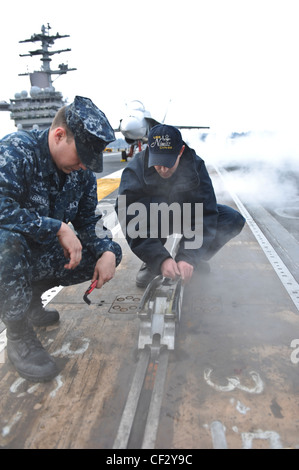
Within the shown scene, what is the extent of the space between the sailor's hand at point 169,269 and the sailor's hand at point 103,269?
419mm

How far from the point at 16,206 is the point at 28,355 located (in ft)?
2.94

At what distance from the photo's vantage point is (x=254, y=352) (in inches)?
88.6

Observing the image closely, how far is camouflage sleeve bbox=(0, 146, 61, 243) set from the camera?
1.98 meters

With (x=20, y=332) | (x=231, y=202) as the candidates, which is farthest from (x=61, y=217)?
(x=231, y=202)

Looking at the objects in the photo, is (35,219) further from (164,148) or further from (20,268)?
(164,148)

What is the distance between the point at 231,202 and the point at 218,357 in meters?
5.48

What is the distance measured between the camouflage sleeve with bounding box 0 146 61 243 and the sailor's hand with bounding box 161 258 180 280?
3.02 ft

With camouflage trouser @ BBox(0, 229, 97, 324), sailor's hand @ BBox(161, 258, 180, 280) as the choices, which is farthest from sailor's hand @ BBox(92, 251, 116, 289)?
sailor's hand @ BBox(161, 258, 180, 280)

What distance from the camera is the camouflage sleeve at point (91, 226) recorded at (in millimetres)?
2600

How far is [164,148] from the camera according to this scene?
2750mm

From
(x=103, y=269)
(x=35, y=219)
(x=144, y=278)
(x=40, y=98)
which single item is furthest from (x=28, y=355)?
(x=40, y=98)

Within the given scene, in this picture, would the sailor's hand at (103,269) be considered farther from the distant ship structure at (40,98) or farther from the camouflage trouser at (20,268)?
the distant ship structure at (40,98)

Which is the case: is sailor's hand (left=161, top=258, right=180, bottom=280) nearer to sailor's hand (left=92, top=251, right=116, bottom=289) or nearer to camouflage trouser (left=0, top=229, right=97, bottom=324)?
sailor's hand (left=92, top=251, right=116, bottom=289)

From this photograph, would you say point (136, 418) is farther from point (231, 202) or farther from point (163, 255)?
point (231, 202)
